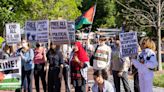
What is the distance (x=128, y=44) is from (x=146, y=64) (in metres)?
1.72

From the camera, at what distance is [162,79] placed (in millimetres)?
18016

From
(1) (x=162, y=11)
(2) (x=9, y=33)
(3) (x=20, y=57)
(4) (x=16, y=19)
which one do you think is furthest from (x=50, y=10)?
(3) (x=20, y=57)

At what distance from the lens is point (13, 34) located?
1552cm

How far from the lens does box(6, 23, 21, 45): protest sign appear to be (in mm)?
15391

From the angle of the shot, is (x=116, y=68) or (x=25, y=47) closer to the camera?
(x=116, y=68)

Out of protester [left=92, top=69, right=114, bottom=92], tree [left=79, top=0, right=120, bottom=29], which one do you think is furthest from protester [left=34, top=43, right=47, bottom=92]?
tree [left=79, top=0, right=120, bottom=29]

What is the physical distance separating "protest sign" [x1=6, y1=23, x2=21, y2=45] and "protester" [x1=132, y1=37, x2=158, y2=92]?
6401mm

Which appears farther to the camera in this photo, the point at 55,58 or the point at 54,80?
the point at 54,80

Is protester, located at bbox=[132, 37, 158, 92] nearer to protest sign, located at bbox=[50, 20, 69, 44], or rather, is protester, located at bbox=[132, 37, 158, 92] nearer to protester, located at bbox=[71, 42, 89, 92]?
protester, located at bbox=[71, 42, 89, 92]

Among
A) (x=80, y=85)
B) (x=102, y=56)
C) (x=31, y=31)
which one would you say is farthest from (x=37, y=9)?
(x=80, y=85)

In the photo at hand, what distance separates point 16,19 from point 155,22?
22286mm

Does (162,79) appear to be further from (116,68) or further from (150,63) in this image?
(150,63)

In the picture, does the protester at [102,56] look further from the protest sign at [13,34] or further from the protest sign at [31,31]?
the protest sign at [13,34]

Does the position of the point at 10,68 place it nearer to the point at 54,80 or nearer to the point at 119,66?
the point at 54,80
